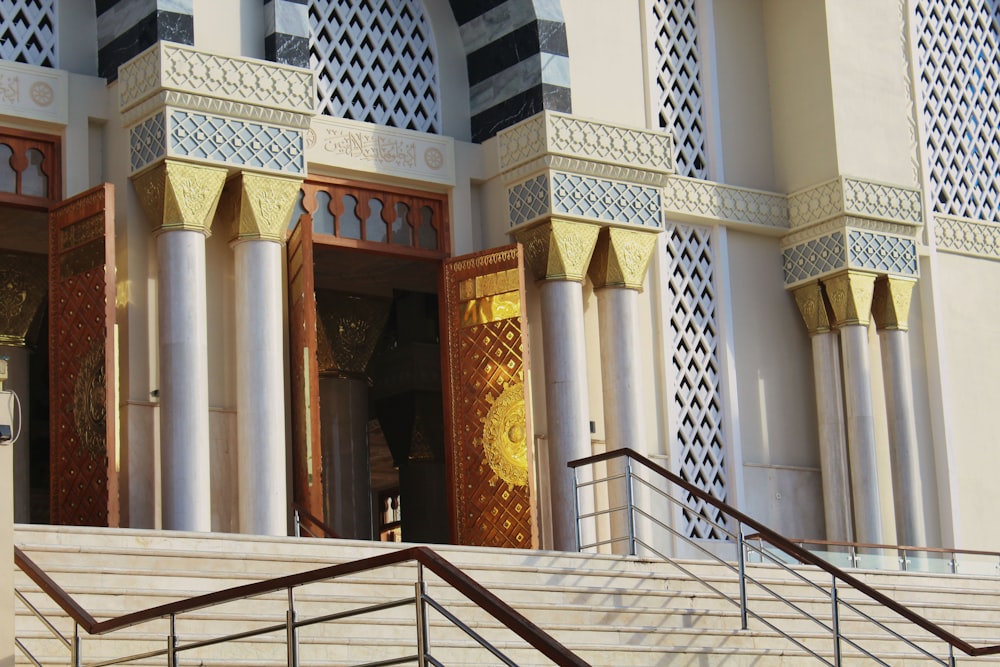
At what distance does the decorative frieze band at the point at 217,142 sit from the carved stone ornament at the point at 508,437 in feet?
6.19

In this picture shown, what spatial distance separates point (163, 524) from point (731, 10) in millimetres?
6174

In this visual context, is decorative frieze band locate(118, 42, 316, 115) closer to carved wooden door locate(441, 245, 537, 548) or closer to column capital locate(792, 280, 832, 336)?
carved wooden door locate(441, 245, 537, 548)

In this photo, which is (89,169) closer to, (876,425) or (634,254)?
(634,254)

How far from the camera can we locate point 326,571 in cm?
493

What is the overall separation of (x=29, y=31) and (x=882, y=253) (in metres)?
6.22

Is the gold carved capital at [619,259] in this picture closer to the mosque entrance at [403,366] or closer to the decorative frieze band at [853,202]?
the mosque entrance at [403,366]

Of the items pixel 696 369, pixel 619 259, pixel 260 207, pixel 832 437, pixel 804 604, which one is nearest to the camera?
pixel 804 604

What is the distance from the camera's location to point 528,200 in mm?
10875

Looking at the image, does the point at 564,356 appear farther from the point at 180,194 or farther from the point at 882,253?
the point at 882,253

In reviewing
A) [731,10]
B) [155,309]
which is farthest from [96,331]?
[731,10]

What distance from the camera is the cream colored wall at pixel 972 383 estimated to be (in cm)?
1274

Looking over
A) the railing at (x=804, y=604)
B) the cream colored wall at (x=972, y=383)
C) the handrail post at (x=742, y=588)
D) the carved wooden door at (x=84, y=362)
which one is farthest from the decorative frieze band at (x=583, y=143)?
the handrail post at (x=742, y=588)

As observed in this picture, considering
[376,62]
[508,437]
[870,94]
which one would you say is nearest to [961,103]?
[870,94]

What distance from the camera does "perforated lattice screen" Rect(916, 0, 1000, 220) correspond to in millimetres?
13367
